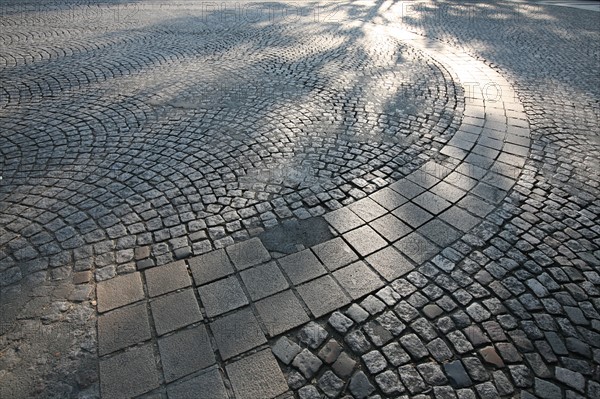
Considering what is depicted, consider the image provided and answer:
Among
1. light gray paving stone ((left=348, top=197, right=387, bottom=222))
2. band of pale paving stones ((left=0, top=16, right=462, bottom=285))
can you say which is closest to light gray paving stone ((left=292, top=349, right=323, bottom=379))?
band of pale paving stones ((left=0, top=16, right=462, bottom=285))

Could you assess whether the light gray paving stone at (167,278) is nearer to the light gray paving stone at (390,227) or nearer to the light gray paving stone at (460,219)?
the light gray paving stone at (390,227)

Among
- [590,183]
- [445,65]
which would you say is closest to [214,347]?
[590,183]

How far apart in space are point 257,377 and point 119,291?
120cm

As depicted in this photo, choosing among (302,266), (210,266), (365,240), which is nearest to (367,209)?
(365,240)

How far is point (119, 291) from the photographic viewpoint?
248cm

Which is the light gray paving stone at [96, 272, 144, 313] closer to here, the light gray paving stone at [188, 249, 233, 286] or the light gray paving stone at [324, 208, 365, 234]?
the light gray paving stone at [188, 249, 233, 286]

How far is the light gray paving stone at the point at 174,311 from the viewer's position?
89.8 inches

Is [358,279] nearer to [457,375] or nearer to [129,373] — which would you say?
[457,375]

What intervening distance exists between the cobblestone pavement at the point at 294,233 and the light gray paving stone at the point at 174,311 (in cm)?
1

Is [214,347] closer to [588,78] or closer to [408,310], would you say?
[408,310]

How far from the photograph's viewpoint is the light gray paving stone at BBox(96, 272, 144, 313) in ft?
7.85

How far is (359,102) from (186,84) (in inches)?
116

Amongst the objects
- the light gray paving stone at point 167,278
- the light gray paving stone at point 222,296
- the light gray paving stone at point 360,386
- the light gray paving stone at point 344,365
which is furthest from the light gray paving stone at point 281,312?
the light gray paving stone at point 167,278

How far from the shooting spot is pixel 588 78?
678cm
